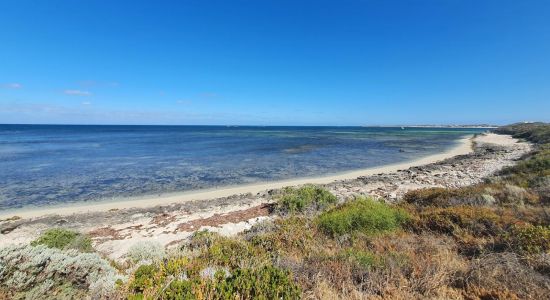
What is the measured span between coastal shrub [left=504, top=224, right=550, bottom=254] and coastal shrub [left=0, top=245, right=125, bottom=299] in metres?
6.75

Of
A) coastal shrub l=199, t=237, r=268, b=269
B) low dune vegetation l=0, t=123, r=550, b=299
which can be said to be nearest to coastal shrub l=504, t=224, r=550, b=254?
low dune vegetation l=0, t=123, r=550, b=299

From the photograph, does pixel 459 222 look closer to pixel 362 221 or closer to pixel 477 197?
pixel 362 221

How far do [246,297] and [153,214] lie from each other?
1090 centimetres

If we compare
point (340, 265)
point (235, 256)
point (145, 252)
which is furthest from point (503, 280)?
point (145, 252)

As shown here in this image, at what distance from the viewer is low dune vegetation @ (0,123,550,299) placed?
3.85m

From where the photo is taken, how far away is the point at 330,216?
26.0ft

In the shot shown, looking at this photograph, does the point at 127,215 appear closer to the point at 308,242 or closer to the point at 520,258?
the point at 308,242

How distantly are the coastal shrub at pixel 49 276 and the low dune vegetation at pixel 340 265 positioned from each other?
0.04ft

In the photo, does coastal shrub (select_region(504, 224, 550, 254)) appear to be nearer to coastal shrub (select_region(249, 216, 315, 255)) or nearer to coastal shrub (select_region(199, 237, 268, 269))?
coastal shrub (select_region(249, 216, 315, 255))

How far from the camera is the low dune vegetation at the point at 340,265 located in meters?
3.85

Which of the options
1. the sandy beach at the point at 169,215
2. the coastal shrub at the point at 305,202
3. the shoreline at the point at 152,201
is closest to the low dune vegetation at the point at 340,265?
the sandy beach at the point at 169,215

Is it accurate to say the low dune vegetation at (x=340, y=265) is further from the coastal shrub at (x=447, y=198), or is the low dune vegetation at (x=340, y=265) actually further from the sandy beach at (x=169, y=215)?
the sandy beach at (x=169, y=215)

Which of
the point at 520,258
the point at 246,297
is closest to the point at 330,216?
the point at 520,258

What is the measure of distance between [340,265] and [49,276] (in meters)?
4.33
